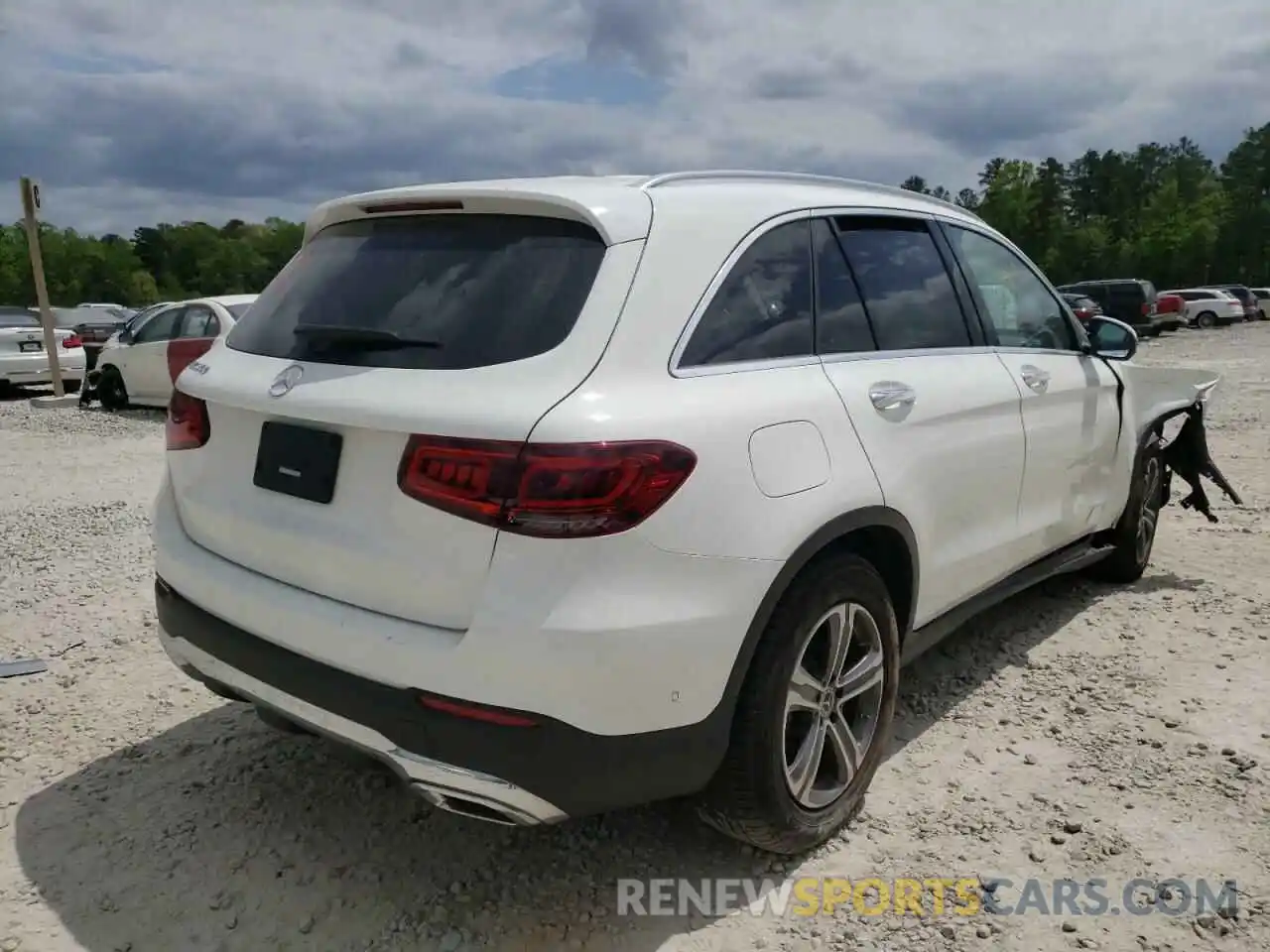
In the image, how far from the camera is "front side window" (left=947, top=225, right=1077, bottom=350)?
3.82 meters

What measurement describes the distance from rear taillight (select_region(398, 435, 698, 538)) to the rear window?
0.26m

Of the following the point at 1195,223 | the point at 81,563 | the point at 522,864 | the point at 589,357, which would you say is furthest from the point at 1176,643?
the point at 1195,223

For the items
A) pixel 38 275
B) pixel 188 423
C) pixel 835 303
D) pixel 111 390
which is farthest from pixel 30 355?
pixel 835 303

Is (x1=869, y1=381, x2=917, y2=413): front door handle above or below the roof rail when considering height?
below

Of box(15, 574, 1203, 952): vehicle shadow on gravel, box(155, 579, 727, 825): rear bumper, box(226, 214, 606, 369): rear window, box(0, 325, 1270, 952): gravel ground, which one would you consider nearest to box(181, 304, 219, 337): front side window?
box(0, 325, 1270, 952): gravel ground

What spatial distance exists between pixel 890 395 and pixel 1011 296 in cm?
141

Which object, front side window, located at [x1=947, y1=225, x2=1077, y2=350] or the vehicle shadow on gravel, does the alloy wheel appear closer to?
the vehicle shadow on gravel

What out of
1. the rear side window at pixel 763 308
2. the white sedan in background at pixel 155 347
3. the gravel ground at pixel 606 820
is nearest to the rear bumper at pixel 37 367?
the white sedan in background at pixel 155 347

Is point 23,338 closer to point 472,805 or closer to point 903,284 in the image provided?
point 903,284

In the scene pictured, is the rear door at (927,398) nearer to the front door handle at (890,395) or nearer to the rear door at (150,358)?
the front door handle at (890,395)

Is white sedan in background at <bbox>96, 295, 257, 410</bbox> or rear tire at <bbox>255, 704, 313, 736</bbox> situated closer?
rear tire at <bbox>255, 704, 313, 736</bbox>

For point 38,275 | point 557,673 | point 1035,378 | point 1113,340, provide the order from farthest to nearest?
1. point 38,275
2. point 1113,340
3. point 1035,378
4. point 557,673

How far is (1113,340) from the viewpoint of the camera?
464cm

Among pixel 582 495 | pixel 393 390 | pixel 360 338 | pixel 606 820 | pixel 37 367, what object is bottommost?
pixel 606 820
